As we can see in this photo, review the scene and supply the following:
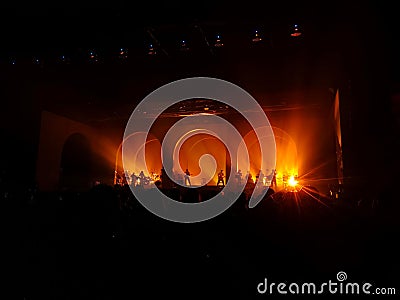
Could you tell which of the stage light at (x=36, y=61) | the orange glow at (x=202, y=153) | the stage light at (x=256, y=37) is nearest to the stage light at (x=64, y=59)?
the stage light at (x=36, y=61)

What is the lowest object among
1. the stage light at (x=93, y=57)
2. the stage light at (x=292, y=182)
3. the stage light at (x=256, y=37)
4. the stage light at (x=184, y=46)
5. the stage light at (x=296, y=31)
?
the stage light at (x=292, y=182)

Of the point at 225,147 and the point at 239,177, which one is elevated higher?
the point at 225,147

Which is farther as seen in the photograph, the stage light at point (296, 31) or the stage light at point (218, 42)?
the stage light at point (218, 42)

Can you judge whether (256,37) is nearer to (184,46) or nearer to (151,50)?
(184,46)

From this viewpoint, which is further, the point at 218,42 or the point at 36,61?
the point at 36,61

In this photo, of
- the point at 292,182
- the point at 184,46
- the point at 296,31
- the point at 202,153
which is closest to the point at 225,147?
the point at 202,153

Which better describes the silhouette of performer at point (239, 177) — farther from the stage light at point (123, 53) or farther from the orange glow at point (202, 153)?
the stage light at point (123, 53)

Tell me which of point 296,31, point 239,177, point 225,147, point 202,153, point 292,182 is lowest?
point 292,182

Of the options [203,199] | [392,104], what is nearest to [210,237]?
[203,199]

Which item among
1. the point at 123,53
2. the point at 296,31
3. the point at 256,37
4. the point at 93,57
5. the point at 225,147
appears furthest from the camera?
the point at 225,147

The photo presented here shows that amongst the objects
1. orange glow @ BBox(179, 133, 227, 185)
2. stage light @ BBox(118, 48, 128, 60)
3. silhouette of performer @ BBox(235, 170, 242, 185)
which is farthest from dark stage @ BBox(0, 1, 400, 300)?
orange glow @ BBox(179, 133, 227, 185)

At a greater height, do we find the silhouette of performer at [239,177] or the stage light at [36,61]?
the stage light at [36,61]

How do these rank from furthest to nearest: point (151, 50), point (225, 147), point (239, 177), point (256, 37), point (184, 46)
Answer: point (225, 147) → point (239, 177) → point (151, 50) → point (184, 46) → point (256, 37)

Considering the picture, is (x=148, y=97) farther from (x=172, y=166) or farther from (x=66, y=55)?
(x=172, y=166)
